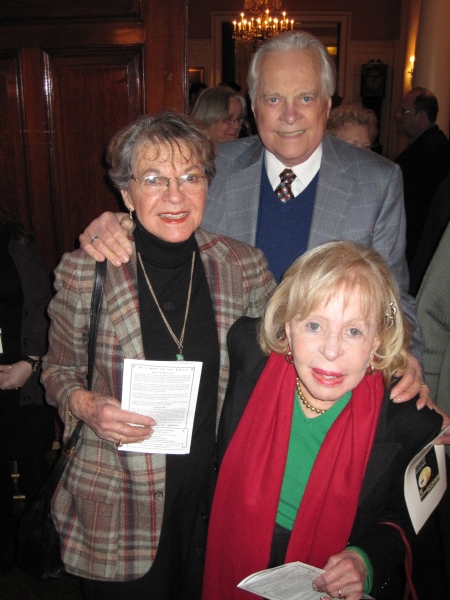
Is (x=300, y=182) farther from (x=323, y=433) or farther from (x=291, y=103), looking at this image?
(x=323, y=433)

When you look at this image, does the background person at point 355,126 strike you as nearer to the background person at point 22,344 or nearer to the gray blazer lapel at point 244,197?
the gray blazer lapel at point 244,197

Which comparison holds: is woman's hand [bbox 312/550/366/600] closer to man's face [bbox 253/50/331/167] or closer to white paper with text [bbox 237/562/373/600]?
white paper with text [bbox 237/562/373/600]

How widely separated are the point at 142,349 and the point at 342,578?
870mm

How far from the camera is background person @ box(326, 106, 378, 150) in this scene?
3479 millimetres

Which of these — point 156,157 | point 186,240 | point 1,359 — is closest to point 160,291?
point 186,240

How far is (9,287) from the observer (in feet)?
7.98

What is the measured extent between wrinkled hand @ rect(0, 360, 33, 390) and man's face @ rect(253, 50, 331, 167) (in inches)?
60.4

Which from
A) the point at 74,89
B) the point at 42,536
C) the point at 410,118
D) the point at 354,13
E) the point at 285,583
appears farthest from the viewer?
the point at 354,13

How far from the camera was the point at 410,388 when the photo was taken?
1659 mm

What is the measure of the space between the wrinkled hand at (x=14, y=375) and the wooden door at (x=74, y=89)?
782 mm

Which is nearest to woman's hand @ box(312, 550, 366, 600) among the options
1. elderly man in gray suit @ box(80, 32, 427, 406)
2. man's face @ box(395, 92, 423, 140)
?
elderly man in gray suit @ box(80, 32, 427, 406)

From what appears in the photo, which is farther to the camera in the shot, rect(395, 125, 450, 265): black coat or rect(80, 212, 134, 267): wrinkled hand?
rect(395, 125, 450, 265): black coat

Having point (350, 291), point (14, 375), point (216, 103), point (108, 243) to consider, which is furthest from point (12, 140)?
point (350, 291)

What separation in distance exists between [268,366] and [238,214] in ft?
2.49
